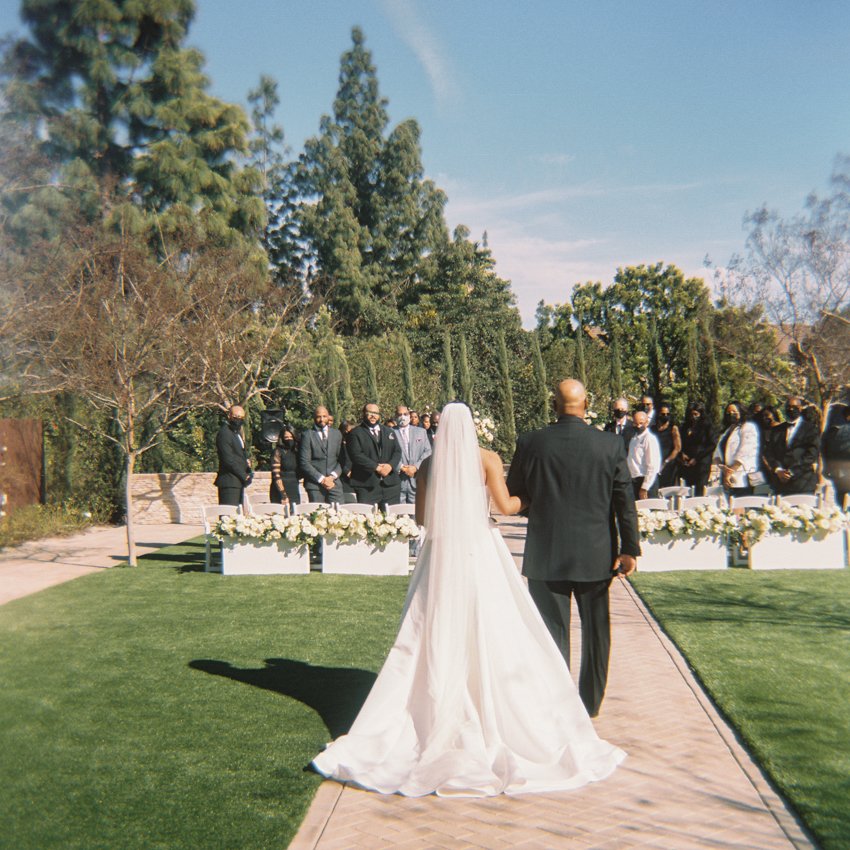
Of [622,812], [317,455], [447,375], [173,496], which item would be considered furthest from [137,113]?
[622,812]

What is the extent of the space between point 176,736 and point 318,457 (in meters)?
8.69

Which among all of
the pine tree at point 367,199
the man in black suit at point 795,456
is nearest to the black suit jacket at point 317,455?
the man in black suit at point 795,456

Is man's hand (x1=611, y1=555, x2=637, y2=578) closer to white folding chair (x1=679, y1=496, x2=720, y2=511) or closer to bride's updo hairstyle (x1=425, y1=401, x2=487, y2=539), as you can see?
bride's updo hairstyle (x1=425, y1=401, x2=487, y2=539)

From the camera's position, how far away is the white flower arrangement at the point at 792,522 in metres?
13.1

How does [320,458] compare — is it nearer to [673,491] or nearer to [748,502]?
[673,491]

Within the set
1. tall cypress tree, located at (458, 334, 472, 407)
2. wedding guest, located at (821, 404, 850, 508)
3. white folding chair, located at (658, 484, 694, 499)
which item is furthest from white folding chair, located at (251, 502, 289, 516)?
tall cypress tree, located at (458, 334, 472, 407)

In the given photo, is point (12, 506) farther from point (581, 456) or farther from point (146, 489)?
A: point (581, 456)

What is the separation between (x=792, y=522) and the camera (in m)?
13.1

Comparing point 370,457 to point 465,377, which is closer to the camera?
point 370,457

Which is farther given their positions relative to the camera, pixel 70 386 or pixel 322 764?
pixel 70 386

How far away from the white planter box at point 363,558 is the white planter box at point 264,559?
327 millimetres

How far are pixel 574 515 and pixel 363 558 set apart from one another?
7.78 metres

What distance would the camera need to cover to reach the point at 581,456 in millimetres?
6051

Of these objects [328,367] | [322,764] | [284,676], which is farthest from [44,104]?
[322,764]
